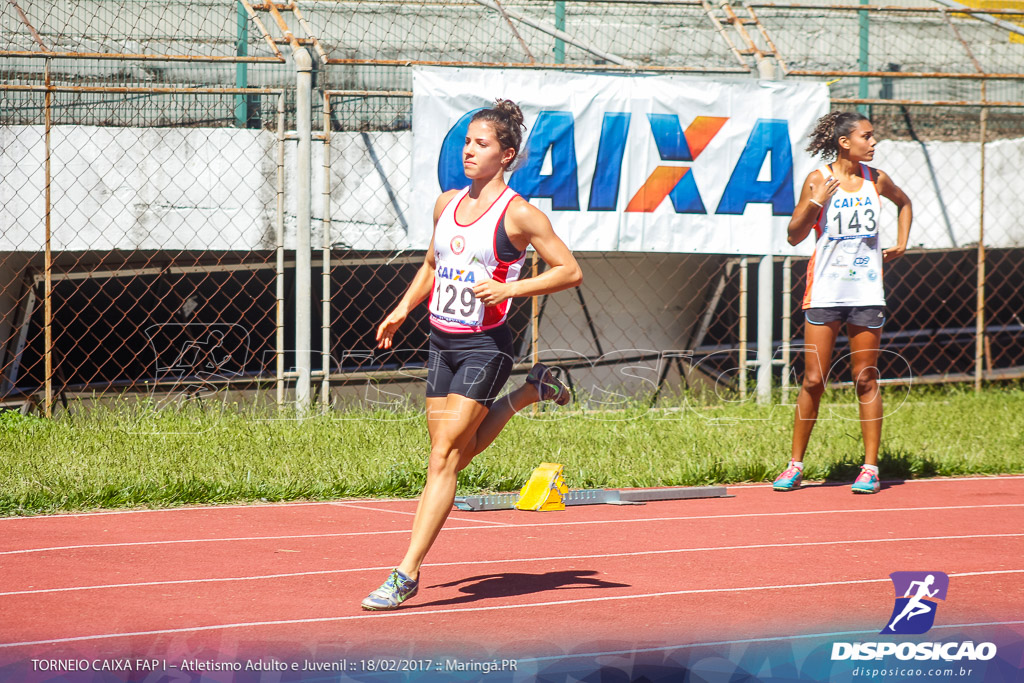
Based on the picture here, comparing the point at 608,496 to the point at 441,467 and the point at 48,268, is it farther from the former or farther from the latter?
the point at 48,268

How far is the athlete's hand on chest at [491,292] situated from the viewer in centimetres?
427

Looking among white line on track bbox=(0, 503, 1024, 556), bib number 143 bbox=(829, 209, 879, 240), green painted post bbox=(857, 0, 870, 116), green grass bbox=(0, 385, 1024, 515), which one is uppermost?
green painted post bbox=(857, 0, 870, 116)

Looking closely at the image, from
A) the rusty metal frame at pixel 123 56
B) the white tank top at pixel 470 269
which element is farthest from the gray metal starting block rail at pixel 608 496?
the rusty metal frame at pixel 123 56

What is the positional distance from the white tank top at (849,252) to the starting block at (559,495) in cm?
140

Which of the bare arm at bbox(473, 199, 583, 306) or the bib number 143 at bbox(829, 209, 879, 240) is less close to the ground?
the bib number 143 at bbox(829, 209, 879, 240)

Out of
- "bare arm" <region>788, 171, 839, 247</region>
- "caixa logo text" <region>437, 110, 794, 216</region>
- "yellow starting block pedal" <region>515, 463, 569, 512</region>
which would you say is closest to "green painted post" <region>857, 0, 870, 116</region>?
"caixa logo text" <region>437, 110, 794, 216</region>

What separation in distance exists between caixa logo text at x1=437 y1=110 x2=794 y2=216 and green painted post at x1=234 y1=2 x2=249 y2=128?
5.99 ft

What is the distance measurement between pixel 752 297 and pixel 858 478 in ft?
15.3

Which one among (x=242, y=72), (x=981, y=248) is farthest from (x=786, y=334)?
(x=242, y=72)

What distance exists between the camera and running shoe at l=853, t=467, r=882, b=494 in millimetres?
6816

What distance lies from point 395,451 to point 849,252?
125 inches

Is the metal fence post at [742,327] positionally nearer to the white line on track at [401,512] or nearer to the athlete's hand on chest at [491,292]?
the white line on track at [401,512]

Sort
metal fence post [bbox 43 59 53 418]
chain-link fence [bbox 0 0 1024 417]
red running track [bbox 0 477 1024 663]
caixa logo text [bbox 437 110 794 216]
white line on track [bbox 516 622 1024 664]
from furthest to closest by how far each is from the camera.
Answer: caixa logo text [bbox 437 110 794 216], chain-link fence [bbox 0 0 1024 417], metal fence post [bbox 43 59 53 418], red running track [bbox 0 477 1024 663], white line on track [bbox 516 622 1024 664]

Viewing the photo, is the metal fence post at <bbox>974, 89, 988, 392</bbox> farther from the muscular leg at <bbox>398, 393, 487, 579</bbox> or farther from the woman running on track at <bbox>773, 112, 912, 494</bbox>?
the muscular leg at <bbox>398, 393, 487, 579</bbox>
